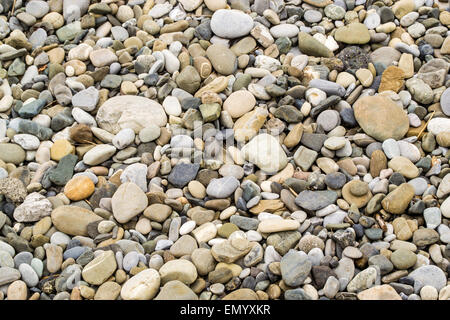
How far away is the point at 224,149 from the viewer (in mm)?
2598

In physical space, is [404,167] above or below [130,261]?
above

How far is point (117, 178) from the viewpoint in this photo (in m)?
2.49

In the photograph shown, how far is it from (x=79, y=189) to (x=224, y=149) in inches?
29.4

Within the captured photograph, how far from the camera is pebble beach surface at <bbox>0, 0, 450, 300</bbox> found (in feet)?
7.00

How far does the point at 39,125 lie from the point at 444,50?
232cm

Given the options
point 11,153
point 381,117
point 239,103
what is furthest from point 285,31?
point 11,153

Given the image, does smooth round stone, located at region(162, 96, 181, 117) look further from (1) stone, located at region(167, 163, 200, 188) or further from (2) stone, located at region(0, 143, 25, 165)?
(2) stone, located at region(0, 143, 25, 165)

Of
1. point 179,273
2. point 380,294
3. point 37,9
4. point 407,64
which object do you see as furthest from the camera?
point 37,9

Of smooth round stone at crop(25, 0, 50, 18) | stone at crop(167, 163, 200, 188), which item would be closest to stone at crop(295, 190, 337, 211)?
stone at crop(167, 163, 200, 188)

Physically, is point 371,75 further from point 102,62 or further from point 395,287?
point 102,62

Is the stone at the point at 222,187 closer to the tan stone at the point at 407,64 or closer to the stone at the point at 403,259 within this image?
the stone at the point at 403,259

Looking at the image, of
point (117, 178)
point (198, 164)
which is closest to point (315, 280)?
point (198, 164)

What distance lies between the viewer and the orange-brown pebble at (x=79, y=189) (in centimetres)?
244

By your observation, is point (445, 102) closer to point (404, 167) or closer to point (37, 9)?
point (404, 167)
